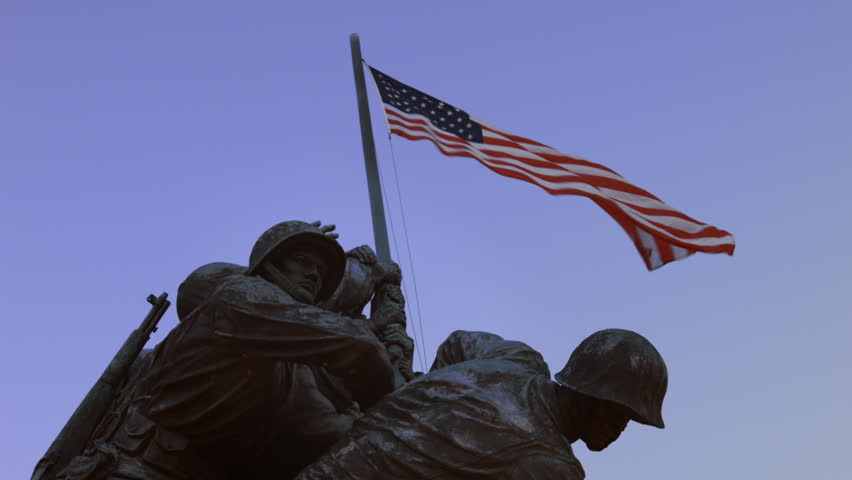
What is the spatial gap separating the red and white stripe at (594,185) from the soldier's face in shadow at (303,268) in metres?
5.75

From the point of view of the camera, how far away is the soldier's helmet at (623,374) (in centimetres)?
519

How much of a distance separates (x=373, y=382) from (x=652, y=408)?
152cm

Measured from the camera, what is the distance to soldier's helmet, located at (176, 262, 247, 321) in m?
6.42

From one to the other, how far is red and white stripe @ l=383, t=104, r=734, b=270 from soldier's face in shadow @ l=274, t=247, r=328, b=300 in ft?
18.9

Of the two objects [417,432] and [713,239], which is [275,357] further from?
[713,239]

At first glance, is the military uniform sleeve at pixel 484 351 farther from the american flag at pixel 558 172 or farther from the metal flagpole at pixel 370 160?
the american flag at pixel 558 172

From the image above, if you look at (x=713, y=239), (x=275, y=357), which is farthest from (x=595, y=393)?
(x=713, y=239)

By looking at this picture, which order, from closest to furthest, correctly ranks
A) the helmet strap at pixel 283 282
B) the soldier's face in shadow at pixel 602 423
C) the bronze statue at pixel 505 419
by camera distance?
the bronze statue at pixel 505 419 < the soldier's face in shadow at pixel 602 423 < the helmet strap at pixel 283 282

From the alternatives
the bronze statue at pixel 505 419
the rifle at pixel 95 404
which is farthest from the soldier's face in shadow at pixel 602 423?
the rifle at pixel 95 404

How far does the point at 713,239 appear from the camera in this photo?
35.7ft

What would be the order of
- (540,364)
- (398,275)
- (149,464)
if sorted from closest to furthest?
1. (149,464)
2. (540,364)
3. (398,275)

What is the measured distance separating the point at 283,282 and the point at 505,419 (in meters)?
1.50

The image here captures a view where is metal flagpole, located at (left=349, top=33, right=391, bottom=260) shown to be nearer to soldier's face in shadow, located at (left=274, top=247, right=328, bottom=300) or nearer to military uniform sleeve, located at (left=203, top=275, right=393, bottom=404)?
soldier's face in shadow, located at (left=274, top=247, right=328, bottom=300)

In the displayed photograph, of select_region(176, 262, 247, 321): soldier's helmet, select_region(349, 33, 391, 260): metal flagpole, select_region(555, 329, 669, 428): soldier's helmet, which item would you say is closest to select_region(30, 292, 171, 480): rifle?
select_region(176, 262, 247, 321): soldier's helmet
